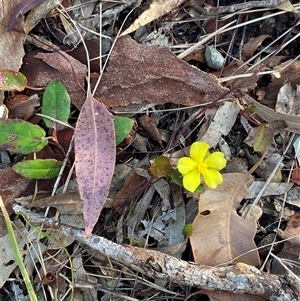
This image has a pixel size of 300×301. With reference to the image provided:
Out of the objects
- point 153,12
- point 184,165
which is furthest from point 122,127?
point 153,12

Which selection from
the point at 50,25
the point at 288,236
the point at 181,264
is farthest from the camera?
the point at 50,25

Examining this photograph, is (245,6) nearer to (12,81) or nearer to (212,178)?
(212,178)

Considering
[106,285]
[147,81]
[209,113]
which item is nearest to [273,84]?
[209,113]

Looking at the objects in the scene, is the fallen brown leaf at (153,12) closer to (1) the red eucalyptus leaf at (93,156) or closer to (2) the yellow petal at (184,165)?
(1) the red eucalyptus leaf at (93,156)

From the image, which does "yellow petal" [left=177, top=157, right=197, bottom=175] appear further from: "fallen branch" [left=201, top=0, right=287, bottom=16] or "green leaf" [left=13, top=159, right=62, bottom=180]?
"fallen branch" [left=201, top=0, right=287, bottom=16]

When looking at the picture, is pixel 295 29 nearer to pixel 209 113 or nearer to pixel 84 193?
pixel 209 113

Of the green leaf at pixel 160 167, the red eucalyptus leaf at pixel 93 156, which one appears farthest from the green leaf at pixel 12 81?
the green leaf at pixel 160 167
